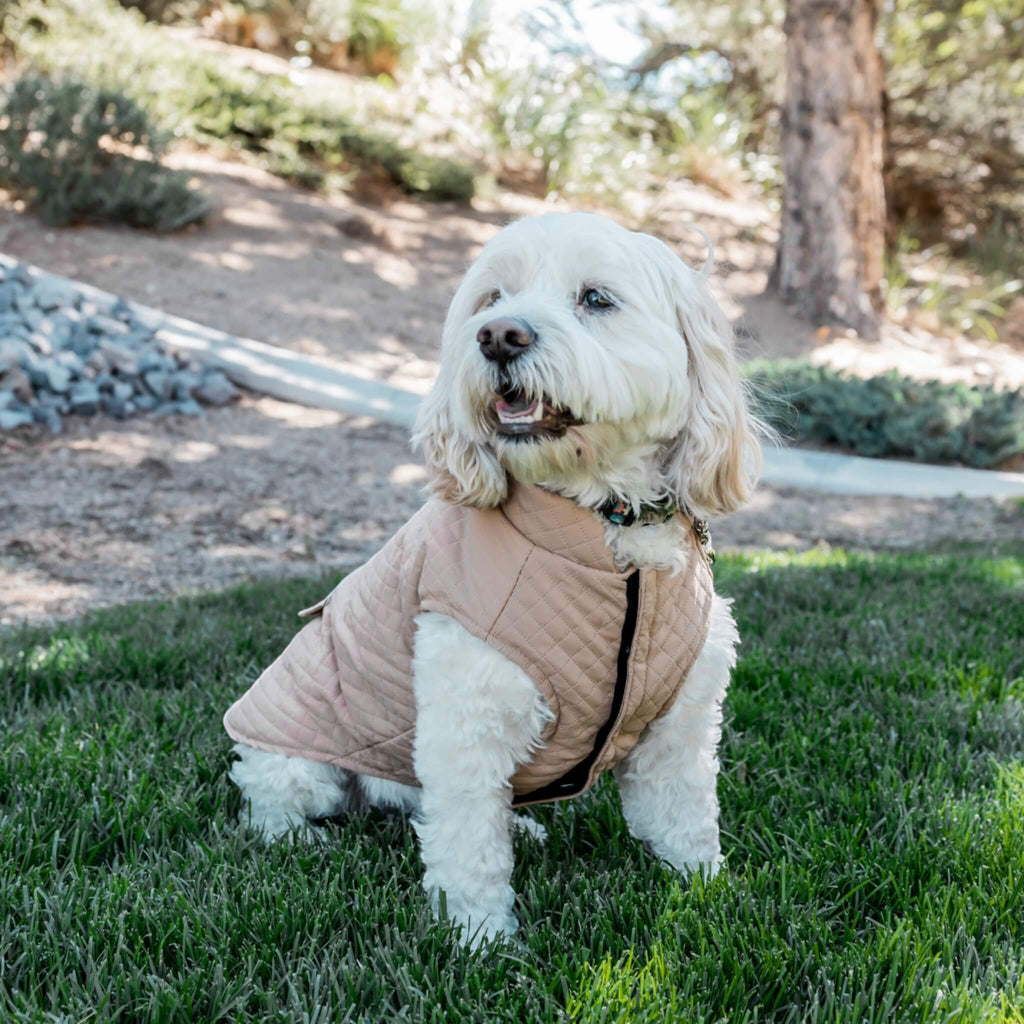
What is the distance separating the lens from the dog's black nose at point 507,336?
2.17 metres

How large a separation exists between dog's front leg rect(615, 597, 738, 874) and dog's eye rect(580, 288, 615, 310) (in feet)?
2.69

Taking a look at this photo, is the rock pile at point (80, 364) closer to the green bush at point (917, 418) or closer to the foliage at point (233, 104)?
the foliage at point (233, 104)

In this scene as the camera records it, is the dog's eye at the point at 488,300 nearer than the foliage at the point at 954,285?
Yes

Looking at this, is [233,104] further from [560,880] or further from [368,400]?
[560,880]

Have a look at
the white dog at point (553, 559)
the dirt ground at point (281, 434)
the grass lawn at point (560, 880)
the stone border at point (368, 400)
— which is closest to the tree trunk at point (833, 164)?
the dirt ground at point (281, 434)

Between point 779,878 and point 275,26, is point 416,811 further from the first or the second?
point 275,26

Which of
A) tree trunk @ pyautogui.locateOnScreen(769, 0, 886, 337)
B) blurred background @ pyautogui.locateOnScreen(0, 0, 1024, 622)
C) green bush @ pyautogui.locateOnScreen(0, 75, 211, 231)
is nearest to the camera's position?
blurred background @ pyautogui.locateOnScreen(0, 0, 1024, 622)

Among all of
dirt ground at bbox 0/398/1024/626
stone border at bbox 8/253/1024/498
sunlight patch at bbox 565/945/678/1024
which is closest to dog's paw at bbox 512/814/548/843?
sunlight patch at bbox 565/945/678/1024

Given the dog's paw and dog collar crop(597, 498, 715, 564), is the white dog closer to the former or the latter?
dog collar crop(597, 498, 715, 564)

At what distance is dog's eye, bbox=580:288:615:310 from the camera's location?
2314mm

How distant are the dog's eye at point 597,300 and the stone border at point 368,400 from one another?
4.93 meters

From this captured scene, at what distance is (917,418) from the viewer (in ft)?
24.4

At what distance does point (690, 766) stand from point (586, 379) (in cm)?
103

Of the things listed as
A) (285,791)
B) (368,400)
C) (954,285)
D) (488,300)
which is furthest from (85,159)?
(954,285)
